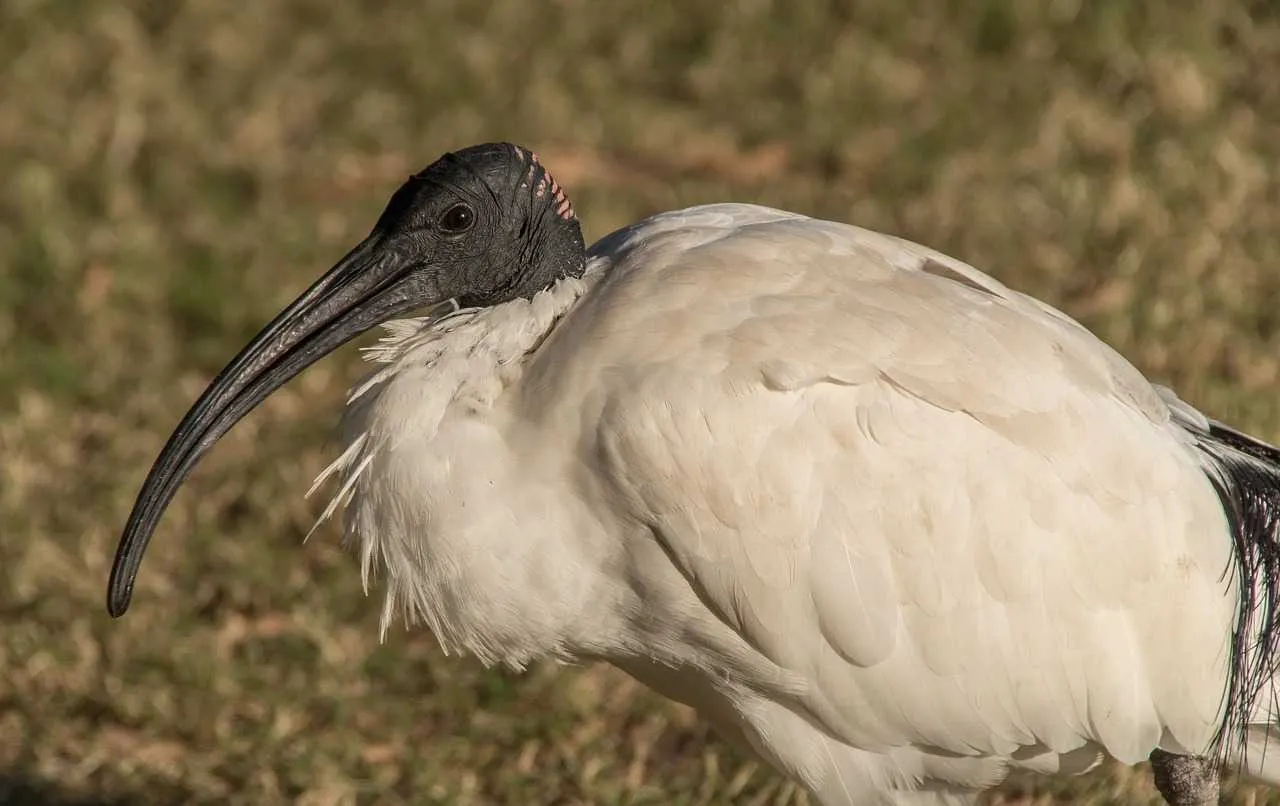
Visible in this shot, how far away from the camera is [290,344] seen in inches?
143

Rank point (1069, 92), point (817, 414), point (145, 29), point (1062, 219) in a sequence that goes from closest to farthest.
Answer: point (817, 414)
point (1062, 219)
point (1069, 92)
point (145, 29)

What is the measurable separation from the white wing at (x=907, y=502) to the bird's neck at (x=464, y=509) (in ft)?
0.34

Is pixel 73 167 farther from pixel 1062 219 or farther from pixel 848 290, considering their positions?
pixel 848 290

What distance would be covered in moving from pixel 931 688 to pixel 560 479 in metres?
0.76

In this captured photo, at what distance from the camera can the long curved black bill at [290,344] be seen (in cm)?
361

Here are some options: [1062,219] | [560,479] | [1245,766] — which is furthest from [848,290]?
[1062,219]

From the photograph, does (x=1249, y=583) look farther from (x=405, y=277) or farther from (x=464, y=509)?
(x=405, y=277)

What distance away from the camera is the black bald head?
12.1 ft

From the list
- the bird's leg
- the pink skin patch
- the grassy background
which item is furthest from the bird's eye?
the bird's leg

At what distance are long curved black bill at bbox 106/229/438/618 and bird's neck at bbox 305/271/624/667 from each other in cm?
9

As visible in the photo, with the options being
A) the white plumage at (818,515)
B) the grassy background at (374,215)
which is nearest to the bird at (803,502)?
the white plumage at (818,515)

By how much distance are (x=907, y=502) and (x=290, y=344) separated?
3.78 feet

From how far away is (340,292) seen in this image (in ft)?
12.0

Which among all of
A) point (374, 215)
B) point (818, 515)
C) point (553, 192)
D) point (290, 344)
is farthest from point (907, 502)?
point (374, 215)
